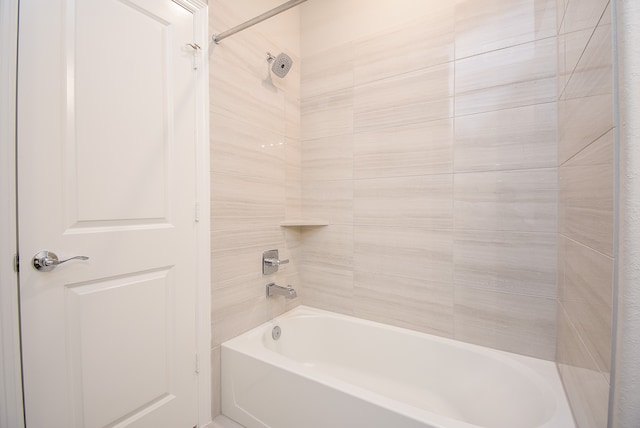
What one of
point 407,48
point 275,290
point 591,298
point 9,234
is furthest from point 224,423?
point 407,48

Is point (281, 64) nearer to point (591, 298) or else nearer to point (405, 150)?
point (405, 150)

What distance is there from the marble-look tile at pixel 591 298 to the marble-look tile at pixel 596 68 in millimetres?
426

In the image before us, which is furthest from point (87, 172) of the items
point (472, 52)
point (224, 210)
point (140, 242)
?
point (472, 52)

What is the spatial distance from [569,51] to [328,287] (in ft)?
5.71

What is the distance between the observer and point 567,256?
1111 mm

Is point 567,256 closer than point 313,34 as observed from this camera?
Yes

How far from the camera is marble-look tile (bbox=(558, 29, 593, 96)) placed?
2.81ft

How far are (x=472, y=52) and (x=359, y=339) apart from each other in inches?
71.3

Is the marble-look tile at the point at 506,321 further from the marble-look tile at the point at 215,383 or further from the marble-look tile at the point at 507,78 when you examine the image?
the marble-look tile at the point at 215,383

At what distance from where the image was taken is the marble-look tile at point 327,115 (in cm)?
187

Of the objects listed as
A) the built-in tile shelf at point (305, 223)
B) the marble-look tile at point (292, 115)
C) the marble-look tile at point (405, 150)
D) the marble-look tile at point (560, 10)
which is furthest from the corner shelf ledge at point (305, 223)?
the marble-look tile at point (560, 10)

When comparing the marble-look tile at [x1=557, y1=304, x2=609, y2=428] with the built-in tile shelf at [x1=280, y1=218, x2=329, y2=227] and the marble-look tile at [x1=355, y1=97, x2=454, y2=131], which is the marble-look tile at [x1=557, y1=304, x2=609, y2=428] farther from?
the built-in tile shelf at [x1=280, y1=218, x2=329, y2=227]

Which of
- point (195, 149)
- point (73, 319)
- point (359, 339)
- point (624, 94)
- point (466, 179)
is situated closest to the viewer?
point (624, 94)

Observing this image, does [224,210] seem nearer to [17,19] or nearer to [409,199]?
[17,19]
